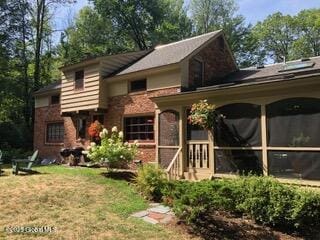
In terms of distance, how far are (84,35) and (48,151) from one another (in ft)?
57.7

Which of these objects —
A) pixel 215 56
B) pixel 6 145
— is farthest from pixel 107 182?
pixel 6 145

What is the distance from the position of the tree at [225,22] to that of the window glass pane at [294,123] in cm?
2612

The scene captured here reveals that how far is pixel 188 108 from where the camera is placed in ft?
41.9

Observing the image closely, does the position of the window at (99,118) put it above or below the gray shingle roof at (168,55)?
below

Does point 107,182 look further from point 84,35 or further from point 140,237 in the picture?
point 84,35

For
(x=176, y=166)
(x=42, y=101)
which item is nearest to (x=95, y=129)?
Result: (x=176, y=166)

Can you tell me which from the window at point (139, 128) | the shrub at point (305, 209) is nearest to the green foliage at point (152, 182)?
the shrub at point (305, 209)

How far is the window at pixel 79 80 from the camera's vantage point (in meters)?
18.8

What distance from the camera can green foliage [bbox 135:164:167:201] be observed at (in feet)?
32.4

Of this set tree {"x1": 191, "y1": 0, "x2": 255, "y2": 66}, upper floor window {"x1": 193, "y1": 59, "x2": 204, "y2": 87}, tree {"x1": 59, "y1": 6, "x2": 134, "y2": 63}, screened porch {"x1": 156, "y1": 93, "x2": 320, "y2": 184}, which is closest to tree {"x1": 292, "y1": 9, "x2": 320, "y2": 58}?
tree {"x1": 191, "y1": 0, "x2": 255, "y2": 66}

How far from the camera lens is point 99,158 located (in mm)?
12805

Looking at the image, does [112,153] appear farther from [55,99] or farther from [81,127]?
[55,99]

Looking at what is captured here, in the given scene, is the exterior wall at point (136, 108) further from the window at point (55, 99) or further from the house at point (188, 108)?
the window at point (55, 99)

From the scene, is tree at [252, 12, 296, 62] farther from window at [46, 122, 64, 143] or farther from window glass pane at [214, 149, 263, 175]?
window glass pane at [214, 149, 263, 175]
